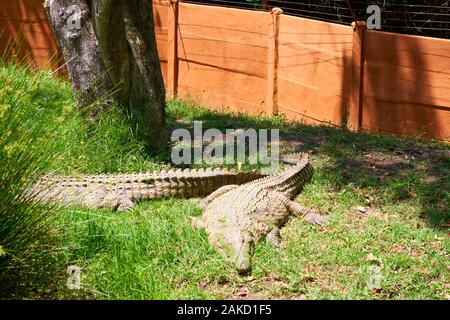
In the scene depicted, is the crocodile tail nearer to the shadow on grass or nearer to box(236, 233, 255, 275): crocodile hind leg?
the shadow on grass

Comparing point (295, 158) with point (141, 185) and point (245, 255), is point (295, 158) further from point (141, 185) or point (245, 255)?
point (245, 255)

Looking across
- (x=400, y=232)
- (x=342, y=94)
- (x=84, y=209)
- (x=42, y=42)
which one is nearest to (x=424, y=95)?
(x=342, y=94)

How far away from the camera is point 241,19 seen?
10734mm

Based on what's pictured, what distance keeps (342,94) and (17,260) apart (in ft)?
18.6

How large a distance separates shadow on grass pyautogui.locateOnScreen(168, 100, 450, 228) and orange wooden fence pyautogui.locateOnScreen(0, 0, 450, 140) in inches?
16.3

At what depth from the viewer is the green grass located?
5309mm

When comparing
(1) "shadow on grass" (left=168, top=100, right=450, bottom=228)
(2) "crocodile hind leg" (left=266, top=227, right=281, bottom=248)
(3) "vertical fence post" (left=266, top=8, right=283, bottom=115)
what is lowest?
(2) "crocodile hind leg" (left=266, top=227, right=281, bottom=248)

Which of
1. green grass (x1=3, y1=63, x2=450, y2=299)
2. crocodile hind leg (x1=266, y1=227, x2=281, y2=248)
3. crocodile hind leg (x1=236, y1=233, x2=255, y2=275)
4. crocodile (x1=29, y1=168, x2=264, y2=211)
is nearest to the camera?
green grass (x1=3, y1=63, x2=450, y2=299)

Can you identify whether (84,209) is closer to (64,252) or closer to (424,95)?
(64,252)

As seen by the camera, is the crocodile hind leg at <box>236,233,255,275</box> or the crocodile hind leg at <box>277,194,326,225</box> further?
the crocodile hind leg at <box>277,194,326,225</box>

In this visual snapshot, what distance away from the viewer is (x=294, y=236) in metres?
6.38

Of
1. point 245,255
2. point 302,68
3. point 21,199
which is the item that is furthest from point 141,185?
point 302,68

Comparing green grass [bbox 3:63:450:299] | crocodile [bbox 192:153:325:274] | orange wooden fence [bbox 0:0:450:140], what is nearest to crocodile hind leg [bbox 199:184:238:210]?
crocodile [bbox 192:153:325:274]

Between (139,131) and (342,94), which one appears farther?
(342,94)
